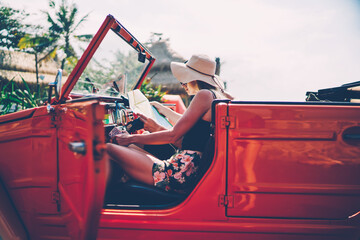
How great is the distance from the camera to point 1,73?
15.8 m

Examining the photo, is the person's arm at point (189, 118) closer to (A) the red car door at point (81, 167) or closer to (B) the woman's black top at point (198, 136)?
(B) the woman's black top at point (198, 136)

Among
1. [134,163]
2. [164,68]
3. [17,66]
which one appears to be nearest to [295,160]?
[134,163]

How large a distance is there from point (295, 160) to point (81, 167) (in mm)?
1264

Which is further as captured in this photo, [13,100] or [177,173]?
[13,100]

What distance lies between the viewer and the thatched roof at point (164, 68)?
15.0m

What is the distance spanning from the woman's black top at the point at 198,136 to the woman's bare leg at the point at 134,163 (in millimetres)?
309

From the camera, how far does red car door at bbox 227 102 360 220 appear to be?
5.36 feet

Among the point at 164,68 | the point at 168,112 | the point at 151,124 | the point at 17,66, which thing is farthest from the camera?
the point at 17,66

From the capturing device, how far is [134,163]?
1.97 meters

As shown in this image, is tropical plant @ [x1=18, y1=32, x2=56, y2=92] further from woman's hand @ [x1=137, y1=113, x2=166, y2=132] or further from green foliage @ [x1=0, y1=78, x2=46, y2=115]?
woman's hand @ [x1=137, y1=113, x2=166, y2=132]

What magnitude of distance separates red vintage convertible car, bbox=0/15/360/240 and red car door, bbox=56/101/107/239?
1 centimetres

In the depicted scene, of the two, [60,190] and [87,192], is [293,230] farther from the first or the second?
[60,190]

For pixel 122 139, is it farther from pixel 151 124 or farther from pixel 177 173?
pixel 177 173

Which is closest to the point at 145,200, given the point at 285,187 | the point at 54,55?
the point at 285,187
